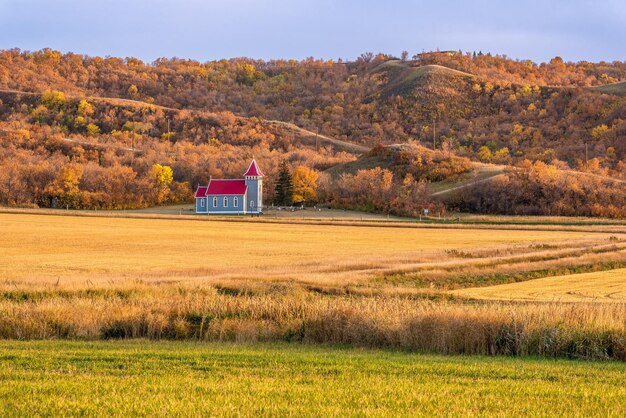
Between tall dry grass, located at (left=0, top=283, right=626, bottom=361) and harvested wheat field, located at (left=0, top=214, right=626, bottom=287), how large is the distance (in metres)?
9.04

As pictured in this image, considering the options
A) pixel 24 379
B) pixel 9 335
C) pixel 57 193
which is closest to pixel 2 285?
pixel 9 335

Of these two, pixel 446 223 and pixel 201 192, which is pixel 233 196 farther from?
pixel 446 223

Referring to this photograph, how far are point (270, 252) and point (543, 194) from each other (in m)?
57.1

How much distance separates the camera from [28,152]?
126375mm

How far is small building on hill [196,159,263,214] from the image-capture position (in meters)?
97.4

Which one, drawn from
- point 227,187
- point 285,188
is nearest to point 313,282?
point 227,187

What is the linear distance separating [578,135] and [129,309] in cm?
14317

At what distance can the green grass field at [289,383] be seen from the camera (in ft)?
30.5

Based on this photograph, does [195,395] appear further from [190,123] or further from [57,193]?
[190,123]

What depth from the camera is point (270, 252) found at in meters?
44.9

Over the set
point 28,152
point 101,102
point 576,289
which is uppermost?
point 101,102

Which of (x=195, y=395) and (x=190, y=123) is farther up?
(x=190, y=123)

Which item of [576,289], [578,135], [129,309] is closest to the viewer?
[129,309]

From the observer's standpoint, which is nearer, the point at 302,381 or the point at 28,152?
the point at 302,381
